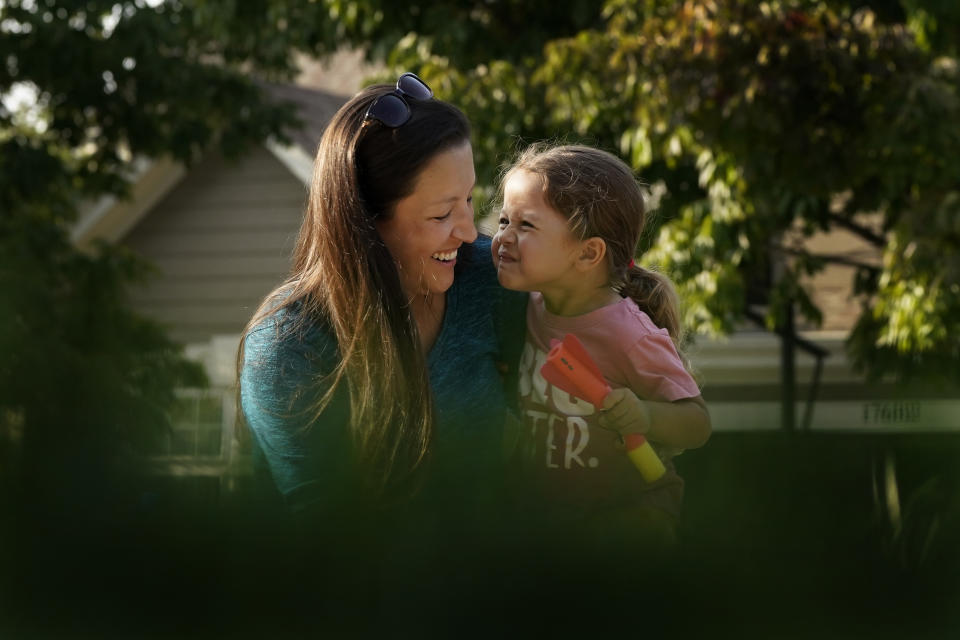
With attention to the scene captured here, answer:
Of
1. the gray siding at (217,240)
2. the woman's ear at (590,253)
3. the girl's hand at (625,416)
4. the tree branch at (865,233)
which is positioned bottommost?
the girl's hand at (625,416)

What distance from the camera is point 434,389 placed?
200 cm

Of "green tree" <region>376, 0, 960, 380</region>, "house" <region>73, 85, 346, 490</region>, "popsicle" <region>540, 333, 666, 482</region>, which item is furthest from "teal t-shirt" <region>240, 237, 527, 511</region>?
"house" <region>73, 85, 346, 490</region>

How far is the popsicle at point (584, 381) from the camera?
148 cm

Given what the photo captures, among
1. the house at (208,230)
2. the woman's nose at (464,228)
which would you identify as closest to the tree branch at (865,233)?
the house at (208,230)

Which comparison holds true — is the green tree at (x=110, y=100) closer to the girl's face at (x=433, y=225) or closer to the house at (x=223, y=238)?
the house at (x=223, y=238)

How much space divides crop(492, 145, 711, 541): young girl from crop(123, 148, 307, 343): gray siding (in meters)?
11.5

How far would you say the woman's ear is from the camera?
232 centimetres

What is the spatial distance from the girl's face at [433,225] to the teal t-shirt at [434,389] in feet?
0.33

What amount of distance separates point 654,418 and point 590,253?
49 cm

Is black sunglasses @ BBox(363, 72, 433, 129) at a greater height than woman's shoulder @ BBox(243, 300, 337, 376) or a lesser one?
greater

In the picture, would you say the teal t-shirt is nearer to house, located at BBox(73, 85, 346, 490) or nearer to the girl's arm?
the girl's arm

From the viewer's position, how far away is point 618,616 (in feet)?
1.86

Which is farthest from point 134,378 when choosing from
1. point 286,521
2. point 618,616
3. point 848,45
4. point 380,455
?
point 848,45

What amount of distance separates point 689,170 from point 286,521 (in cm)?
796
